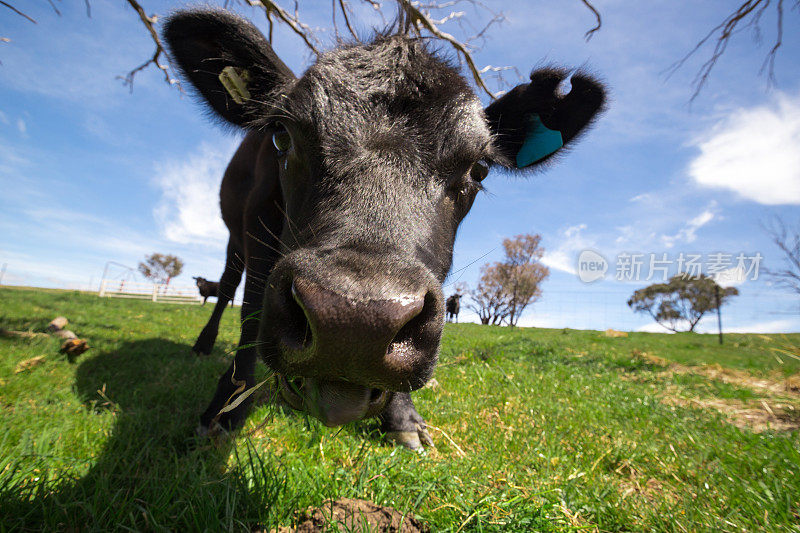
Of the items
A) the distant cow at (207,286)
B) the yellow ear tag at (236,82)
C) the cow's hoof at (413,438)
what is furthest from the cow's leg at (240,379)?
the distant cow at (207,286)

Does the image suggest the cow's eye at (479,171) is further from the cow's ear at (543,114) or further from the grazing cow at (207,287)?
the grazing cow at (207,287)

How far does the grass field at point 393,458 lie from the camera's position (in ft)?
4.93

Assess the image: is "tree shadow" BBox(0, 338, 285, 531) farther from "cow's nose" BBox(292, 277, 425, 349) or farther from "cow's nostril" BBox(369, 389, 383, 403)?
"cow's nose" BBox(292, 277, 425, 349)

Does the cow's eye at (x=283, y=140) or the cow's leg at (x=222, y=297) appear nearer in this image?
the cow's eye at (x=283, y=140)

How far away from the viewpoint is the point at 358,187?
5.59ft

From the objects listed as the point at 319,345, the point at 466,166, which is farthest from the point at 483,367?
the point at 319,345

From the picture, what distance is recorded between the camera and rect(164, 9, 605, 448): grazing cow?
117 cm

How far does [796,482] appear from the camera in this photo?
210 centimetres

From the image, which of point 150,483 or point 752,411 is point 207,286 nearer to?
point 150,483

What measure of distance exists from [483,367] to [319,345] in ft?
14.6

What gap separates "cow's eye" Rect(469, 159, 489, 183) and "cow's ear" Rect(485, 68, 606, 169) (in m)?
0.38

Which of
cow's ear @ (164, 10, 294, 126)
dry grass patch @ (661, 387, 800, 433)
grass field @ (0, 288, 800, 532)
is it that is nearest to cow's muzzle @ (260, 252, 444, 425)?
grass field @ (0, 288, 800, 532)

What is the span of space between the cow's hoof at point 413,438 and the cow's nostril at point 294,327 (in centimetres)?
170

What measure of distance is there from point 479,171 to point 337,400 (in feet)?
6.22
